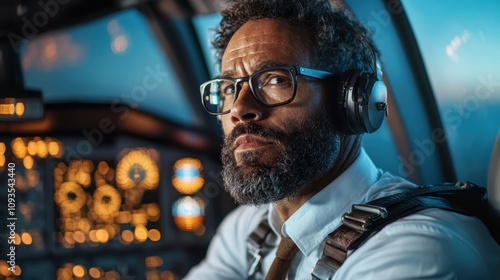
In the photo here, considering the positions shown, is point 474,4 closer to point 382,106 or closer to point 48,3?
point 382,106

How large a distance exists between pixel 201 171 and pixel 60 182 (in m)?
0.72

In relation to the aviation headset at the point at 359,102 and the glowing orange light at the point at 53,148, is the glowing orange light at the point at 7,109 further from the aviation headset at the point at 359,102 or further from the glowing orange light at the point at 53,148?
the aviation headset at the point at 359,102

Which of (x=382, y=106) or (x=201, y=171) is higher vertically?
(x=382, y=106)

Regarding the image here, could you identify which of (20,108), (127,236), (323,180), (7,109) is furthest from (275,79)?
(127,236)

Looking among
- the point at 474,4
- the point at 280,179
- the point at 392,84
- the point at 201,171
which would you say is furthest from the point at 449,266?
the point at 201,171

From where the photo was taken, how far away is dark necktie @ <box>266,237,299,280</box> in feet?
3.86

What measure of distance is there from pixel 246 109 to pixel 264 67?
11cm

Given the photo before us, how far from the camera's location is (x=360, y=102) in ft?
3.57

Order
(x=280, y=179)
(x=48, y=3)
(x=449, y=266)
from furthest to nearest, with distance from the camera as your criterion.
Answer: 1. (x=48, y=3)
2. (x=280, y=179)
3. (x=449, y=266)

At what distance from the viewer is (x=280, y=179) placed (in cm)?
111

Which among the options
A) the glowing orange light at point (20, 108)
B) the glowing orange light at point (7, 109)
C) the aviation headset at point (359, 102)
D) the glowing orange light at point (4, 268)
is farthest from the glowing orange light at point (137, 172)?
the aviation headset at point (359, 102)

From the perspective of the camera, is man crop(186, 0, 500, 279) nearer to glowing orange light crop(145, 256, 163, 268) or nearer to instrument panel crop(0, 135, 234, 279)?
instrument panel crop(0, 135, 234, 279)

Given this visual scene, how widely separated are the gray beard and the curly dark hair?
0.14 metres

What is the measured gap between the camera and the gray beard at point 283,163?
1115 millimetres
